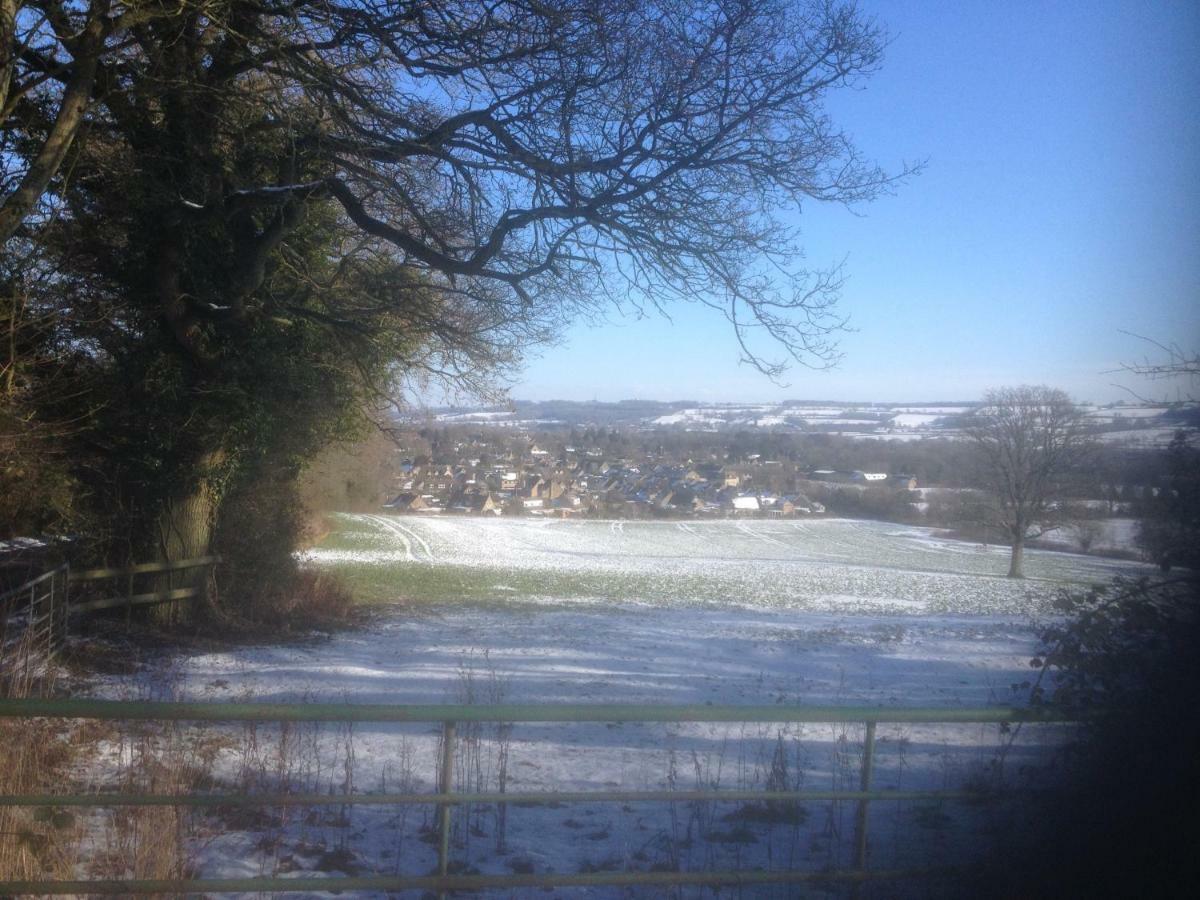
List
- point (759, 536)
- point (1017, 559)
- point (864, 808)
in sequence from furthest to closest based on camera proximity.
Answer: point (759, 536) → point (1017, 559) → point (864, 808)

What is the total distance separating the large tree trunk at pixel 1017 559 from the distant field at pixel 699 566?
24cm

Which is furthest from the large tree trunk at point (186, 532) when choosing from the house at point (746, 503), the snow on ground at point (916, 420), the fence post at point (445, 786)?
the house at point (746, 503)

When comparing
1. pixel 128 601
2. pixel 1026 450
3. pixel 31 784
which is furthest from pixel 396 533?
pixel 31 784

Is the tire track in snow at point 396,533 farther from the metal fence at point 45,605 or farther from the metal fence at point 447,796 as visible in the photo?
the metal fence at point 447,796

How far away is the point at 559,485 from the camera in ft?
129

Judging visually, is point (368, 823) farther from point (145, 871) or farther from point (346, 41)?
point (346, 41)

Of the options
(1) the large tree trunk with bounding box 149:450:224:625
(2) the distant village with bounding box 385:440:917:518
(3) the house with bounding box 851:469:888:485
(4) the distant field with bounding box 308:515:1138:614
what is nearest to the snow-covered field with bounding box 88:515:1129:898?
(4) the distant field with bounding box 308:515:1138:614

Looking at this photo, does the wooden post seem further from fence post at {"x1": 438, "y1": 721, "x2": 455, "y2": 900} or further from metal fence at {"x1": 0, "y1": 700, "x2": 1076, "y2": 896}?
fence post at {"x1": 438, "y1": 721, "x2": 455, "y2": 900}

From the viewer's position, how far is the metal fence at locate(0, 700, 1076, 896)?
12.0 feet

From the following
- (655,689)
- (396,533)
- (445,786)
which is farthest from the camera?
(396,533)

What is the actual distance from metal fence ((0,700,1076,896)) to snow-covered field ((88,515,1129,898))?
17.7 inches

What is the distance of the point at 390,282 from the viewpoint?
13250 millimetres

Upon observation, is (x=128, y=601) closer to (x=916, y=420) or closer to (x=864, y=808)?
(x=864, y=808)

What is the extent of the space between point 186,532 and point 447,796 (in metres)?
10.4
